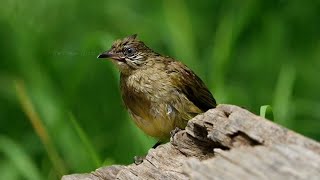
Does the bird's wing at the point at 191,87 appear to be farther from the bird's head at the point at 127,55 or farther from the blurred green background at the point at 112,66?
the blurred green background at the point at 112,66

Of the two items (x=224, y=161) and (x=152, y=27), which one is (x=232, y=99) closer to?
(x=152, y=27)

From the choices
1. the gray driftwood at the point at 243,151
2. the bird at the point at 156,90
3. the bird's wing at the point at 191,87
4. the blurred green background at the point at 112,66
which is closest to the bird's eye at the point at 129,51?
the bird at the point at 156,90

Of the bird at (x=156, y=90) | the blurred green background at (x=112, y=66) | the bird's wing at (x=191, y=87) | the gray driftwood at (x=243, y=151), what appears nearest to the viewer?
the gray driftwood at (x=243, y=151)

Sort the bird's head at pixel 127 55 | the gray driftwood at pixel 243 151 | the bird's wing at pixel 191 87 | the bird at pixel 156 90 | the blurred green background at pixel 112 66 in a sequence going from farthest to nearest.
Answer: the blurred green background at pixel 112 66 → the bird's head at pixel 127 55 → the bird's wing at pixel 191 87 → the bird at pixel 156 90 → the gray driftwood at pixel 243 151

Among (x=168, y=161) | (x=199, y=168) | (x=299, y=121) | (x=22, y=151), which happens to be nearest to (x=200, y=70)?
(x=299, y=121)

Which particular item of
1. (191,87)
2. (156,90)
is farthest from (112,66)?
(156,90)
